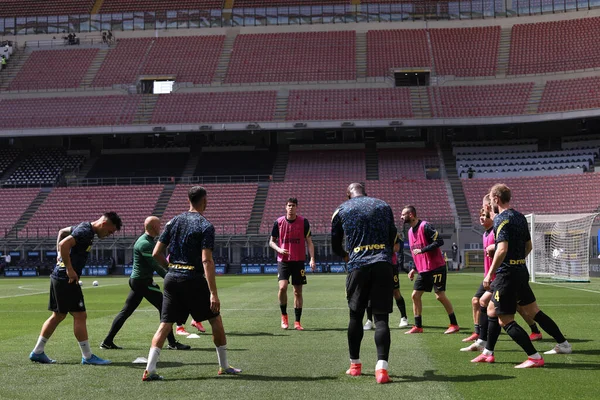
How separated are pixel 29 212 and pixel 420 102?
32914mm

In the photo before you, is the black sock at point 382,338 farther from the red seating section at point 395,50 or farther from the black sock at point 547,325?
the red seating section at point 395,50

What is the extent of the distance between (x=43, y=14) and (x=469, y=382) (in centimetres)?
7080

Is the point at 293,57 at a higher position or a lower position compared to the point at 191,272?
higher

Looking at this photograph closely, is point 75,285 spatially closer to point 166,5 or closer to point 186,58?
point 186,58

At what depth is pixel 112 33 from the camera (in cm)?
6894

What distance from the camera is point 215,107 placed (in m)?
58.8

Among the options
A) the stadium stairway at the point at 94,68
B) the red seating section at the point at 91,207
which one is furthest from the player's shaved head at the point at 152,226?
the stadium stairway at the point at 94,68

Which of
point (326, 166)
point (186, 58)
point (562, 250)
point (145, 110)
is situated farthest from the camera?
point (186, 58)

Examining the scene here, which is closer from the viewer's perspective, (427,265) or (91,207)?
(427,265)

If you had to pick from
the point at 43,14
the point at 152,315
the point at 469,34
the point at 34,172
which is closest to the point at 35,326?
the point at 152,315

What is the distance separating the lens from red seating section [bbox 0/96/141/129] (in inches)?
2306

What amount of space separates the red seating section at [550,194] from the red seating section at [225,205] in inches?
653

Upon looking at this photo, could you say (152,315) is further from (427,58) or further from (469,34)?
(469,34)

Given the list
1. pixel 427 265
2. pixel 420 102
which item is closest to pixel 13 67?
pixel 420 102
